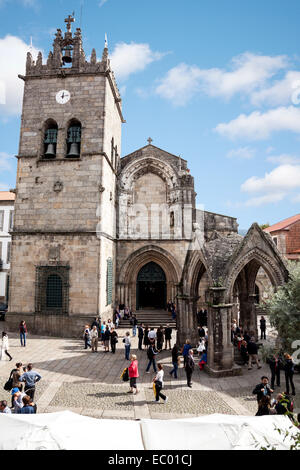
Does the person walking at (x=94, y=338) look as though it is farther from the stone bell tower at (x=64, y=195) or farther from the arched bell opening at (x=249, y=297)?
the arched bell opening at (x=249, y=297)

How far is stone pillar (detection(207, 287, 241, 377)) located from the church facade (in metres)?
3.14

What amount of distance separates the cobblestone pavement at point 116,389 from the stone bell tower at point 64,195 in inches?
168

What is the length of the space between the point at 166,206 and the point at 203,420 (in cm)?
1952

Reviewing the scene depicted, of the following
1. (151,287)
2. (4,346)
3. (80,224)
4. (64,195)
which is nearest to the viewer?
(4,346)

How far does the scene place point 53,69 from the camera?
20219 mm

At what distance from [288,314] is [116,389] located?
6.16 metres

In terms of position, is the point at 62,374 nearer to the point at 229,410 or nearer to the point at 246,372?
the point at 229,410

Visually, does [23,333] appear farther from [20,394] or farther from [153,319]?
[153,319]

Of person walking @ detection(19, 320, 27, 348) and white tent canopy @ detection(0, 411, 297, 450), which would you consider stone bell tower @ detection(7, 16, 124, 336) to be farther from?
white tent canopy @ detection(0, 411, 297, 450)

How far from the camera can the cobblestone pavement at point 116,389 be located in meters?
8.34

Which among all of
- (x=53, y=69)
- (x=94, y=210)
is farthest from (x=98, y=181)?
(x=53, y=69)

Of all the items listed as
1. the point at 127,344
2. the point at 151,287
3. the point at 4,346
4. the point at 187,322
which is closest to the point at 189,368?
the point at 127,344

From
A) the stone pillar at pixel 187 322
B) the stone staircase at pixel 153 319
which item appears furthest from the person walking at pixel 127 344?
the stone staircase at pixel 153 319

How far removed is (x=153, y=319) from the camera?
70.7ft
